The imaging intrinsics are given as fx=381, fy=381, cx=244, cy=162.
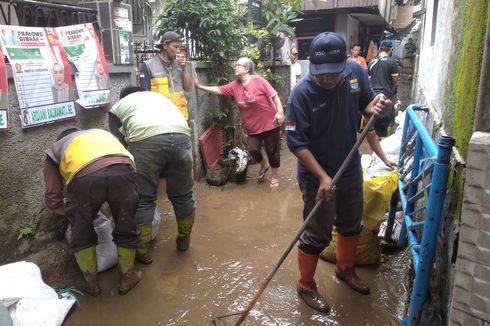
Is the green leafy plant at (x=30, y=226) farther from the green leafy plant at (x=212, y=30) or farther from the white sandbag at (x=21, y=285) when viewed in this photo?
the green leafy plant at (x=212, y=30)

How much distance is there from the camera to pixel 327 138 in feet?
9.21

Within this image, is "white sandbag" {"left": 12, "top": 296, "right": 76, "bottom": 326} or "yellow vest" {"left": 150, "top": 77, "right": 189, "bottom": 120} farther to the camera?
"yellow vest" {"left": 150, "top": 77, "right": 189, "bottom": 120}

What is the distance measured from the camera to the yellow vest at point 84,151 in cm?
286

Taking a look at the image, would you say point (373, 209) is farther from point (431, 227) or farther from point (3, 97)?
point (3, 97)

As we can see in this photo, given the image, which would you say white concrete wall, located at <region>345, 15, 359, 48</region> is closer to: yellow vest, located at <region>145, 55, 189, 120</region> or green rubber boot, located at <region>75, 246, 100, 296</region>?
yellow vest, located at <region>145, 55, 189, 120</region>

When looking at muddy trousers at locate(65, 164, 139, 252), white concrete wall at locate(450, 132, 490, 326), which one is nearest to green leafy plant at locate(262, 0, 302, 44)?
muddy trousers at locate(65, 164, 139, 252)

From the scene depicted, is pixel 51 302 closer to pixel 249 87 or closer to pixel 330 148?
pixel 330 148

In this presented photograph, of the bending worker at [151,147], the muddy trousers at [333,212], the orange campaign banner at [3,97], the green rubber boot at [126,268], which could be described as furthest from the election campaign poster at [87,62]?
the muddy trousers at [333,212]

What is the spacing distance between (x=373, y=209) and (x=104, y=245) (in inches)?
94.9

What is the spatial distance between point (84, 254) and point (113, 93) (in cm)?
216

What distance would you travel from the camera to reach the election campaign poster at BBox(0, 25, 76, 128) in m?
3.27

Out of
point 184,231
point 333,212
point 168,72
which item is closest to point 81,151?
point 184,231

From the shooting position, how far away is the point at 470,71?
1.95m

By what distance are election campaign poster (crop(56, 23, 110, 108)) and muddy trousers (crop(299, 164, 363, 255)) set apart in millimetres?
2519
